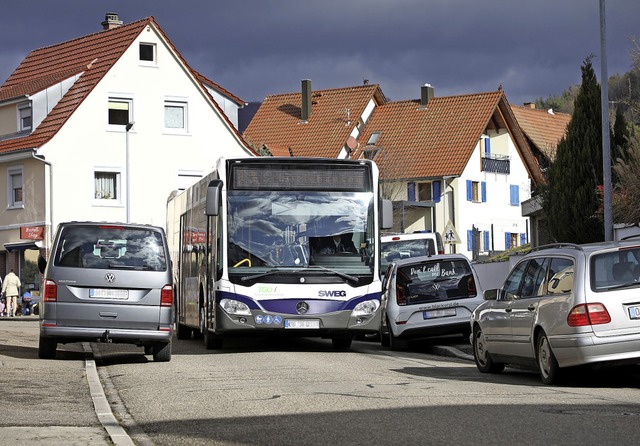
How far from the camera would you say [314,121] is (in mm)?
79125

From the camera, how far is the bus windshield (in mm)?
21562

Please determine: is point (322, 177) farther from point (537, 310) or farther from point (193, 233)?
point (537, 310)

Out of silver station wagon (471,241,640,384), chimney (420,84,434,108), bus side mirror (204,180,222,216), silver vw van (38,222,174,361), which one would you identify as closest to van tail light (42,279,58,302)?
silver vw van (38,222,174,361)

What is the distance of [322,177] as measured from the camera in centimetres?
2225

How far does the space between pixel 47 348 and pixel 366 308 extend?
5.18 m

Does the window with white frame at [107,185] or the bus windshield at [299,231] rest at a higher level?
the window with white frame at [107,185]

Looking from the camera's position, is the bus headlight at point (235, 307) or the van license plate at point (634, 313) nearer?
the van license plate at point (634, 313)

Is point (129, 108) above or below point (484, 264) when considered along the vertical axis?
above

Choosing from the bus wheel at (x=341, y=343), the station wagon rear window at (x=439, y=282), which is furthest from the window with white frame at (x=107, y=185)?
the station wagon rear window at (x=439, y=282)

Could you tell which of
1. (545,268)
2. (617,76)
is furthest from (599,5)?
(617,76)

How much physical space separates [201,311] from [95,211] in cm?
3174

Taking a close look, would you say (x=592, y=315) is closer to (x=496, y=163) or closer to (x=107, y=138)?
(x=107, y=138)

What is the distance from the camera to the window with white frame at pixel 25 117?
2203 inches

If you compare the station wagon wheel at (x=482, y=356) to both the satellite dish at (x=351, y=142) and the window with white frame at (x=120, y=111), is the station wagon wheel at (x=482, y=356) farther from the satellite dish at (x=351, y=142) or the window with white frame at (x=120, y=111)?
the satellite dish at (x=351, y=142)
